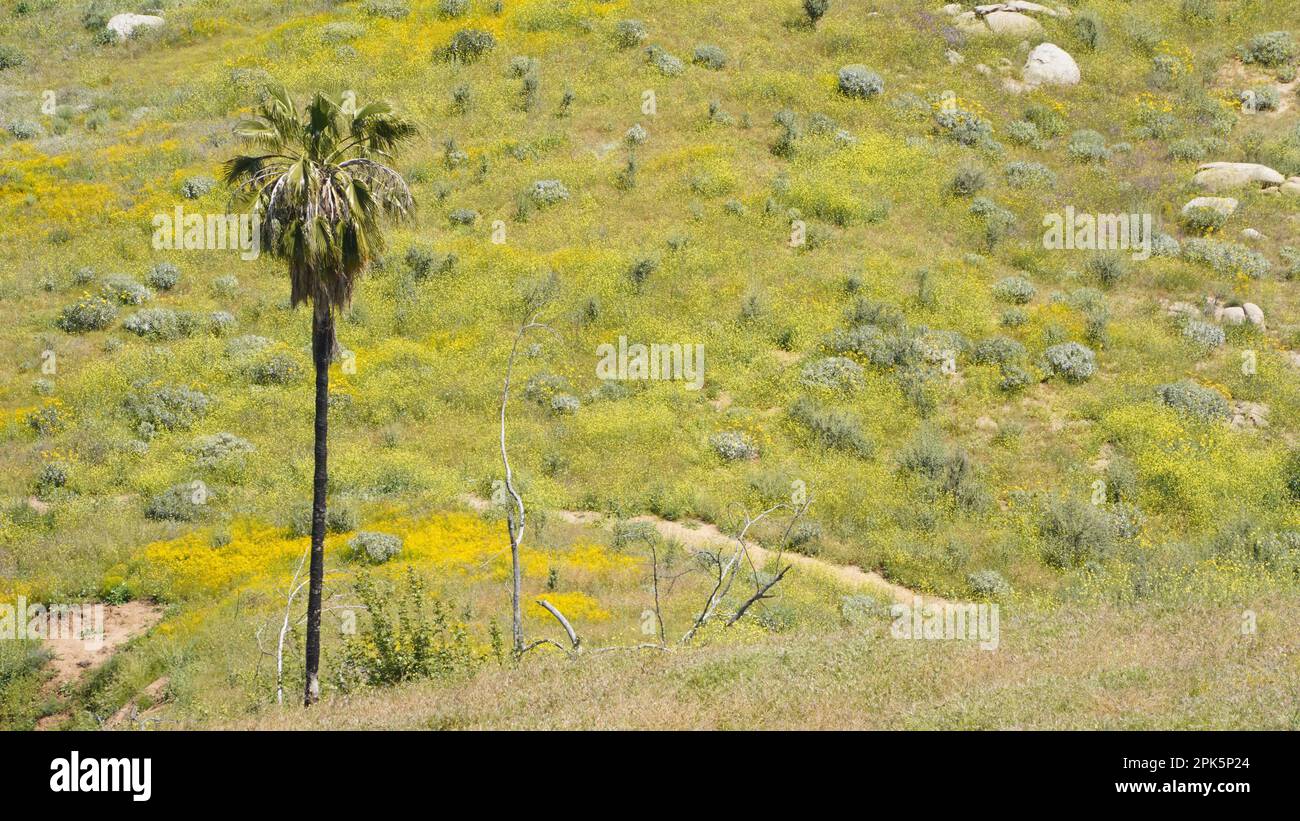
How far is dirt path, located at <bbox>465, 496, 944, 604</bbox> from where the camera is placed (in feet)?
77.7

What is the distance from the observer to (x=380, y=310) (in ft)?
111

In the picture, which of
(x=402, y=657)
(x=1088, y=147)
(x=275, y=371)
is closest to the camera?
(x=402, y=657)

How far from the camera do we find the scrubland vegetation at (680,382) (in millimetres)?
17281

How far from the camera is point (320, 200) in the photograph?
16141 mm

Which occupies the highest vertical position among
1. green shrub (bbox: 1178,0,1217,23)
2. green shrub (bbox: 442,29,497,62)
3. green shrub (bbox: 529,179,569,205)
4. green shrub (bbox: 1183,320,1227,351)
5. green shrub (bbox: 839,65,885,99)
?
green shrub (bbox: 1178,0,1217,23)

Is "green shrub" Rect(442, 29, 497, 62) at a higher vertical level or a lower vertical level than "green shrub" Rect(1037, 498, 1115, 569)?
higher

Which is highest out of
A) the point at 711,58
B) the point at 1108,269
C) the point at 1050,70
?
the point at 711,58

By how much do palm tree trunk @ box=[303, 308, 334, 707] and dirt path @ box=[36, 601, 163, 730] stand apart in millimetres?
6303

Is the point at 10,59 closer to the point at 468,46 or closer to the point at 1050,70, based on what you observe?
the point at 468,46

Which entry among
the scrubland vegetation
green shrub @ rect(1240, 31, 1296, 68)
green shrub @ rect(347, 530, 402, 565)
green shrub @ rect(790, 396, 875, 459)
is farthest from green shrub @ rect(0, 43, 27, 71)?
green shrub @ rect(1240, 31, 1296, 68)

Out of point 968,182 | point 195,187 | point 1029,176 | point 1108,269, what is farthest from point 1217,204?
point 195,187

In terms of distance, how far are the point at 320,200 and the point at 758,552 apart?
13.1m

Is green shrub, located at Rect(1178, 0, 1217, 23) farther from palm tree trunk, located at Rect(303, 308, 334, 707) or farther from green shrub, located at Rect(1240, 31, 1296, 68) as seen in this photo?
palm tree trunk, located at Rect(303, 308, 334, 707)

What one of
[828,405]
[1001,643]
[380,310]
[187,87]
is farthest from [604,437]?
[187,87]
